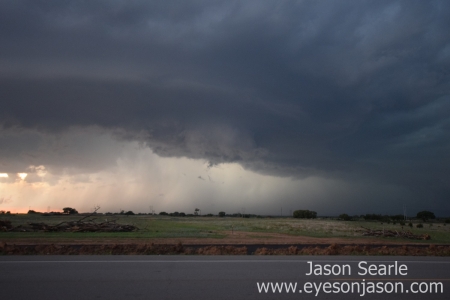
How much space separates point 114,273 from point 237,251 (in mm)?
9883

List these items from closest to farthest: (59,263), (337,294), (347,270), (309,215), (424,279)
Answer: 1. (337,294)
2. (424,279)
3. (347,270)
4. (59,263)
5. (309,215)

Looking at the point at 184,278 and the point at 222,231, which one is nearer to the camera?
the point at 184,278

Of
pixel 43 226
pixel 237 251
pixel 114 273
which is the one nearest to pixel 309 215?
pixel 43 226

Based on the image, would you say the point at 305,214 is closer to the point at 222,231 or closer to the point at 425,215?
the point at 425,215

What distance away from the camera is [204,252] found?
19.6 meters

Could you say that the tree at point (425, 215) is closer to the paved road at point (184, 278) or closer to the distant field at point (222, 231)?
the distant field at point (222, 231)

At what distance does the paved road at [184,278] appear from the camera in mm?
9047

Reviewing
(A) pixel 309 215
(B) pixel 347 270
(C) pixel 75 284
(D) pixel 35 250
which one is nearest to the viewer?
(C) pixel 75 284

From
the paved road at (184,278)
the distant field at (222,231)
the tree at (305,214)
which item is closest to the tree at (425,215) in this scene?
the tree at (305,214)

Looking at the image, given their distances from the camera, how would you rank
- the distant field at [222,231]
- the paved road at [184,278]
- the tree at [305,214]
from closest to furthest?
the paved road at [184,278] → the distant field at [222,231] → the tree at [305,214]

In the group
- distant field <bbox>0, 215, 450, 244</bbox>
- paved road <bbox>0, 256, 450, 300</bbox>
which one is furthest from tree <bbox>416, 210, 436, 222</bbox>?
paved road <bbox>0, 256, 450, 300</bbox>

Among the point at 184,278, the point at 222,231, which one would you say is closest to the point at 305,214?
the point at 222,231

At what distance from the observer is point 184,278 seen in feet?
35.8

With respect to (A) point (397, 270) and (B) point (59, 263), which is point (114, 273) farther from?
(A) point (397, 270)
